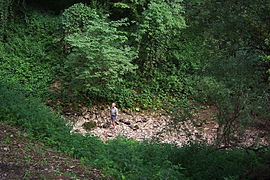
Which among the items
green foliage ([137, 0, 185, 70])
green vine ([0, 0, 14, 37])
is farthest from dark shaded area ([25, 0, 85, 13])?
green foliage ([137, 0, 185, 70])

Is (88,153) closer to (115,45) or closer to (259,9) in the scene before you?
(259,9)

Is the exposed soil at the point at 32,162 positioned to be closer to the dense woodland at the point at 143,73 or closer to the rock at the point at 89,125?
the dense woodland at the point at 143,73

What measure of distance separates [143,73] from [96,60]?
137 inches

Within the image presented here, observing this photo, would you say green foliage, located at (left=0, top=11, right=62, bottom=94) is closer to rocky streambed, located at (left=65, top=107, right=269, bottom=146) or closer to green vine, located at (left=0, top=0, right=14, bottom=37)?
green vine, located at (left=0, top=0, right=14, bottom=37)

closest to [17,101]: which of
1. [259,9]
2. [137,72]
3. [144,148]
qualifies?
[144,148]

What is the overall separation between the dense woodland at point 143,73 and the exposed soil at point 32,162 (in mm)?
330

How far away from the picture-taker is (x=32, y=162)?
5469 mm

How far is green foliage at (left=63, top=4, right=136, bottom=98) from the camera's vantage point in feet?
39.5

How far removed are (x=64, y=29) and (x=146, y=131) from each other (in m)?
6.17

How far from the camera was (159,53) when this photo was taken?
15.1 metres

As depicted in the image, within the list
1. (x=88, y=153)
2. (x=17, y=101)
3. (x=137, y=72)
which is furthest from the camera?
(x=137, y=72)

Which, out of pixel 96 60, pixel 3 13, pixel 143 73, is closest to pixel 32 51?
pixel 3 13

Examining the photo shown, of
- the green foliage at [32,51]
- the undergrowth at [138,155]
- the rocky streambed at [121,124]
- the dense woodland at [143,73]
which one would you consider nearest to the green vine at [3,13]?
the dense woodland at [143,73]

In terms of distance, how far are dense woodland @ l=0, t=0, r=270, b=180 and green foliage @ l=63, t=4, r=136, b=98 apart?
0.04 m
